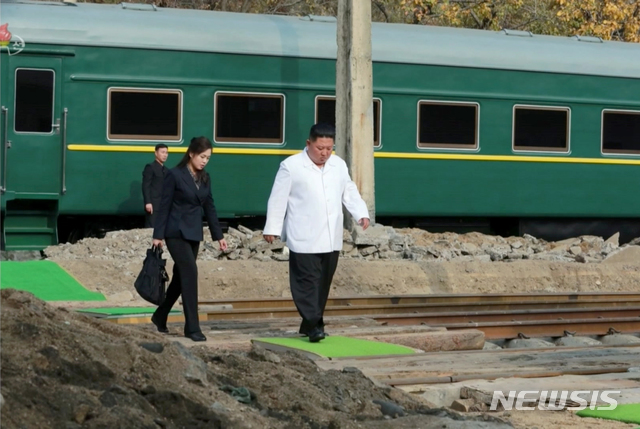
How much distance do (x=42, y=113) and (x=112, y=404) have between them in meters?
10.6

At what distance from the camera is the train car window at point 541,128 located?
17891mm

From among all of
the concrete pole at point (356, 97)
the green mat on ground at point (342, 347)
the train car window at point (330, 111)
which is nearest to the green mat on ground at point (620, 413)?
the green mat on ground at point (342, 347)

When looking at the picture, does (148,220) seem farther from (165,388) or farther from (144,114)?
(165,388)

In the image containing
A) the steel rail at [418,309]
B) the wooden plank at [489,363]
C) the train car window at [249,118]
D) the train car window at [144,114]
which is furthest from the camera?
the train car window at [249,118]

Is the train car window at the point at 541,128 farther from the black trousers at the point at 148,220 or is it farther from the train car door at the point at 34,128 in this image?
the train car door at the point at 34,128

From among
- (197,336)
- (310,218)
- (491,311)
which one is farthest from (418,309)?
(197,336)

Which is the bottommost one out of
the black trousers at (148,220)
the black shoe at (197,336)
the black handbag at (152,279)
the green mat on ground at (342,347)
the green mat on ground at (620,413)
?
the green mat on ground at (620,413)

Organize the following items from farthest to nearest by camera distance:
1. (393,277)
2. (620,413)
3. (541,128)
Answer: (541,128) < (393,277) < (620,413)

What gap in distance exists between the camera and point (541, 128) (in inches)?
712

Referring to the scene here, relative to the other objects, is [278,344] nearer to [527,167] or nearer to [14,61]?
[14,61]

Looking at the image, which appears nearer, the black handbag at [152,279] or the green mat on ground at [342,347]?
the green mat on ground at [342,347]

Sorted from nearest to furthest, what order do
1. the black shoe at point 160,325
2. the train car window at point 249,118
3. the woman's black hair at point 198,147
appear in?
the woman's black hair at point 198,147 → the black shoe at point 160,325 → the train car window at point 249,118

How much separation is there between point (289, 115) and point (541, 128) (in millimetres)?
3932

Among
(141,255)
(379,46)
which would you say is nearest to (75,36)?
(141,255)
